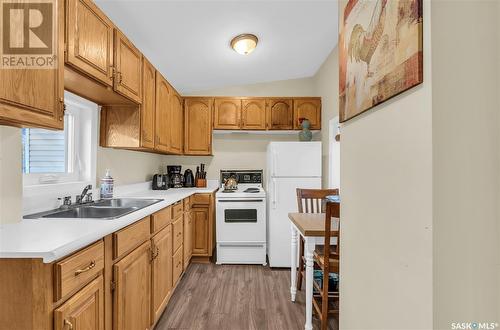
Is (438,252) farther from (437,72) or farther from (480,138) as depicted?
(437,72)

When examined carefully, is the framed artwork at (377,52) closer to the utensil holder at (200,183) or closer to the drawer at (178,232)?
the drawer at (178,232)

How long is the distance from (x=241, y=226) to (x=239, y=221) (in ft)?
0.22

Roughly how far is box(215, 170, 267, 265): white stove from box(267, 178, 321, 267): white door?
0.13 m

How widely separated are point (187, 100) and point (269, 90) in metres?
1.21

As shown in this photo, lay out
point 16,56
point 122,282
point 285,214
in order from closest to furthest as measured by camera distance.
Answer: point 16,56
point 122,282
point 285,214

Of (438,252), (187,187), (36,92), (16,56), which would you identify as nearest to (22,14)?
(16,56)

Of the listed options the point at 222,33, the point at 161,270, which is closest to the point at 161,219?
the point at 161,270

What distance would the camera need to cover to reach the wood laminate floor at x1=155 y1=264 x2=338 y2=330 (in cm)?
194

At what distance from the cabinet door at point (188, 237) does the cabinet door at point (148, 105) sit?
907 mm

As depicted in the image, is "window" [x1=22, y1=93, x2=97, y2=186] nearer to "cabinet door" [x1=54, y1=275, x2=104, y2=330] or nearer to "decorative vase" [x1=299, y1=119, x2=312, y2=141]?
"cabinet door" [x1=54, y1=275, x2=104, y2=330]

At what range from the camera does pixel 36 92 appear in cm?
109

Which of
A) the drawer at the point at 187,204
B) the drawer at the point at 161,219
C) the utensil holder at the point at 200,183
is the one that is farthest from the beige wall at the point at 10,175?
the utensil holder at the point at 200,183

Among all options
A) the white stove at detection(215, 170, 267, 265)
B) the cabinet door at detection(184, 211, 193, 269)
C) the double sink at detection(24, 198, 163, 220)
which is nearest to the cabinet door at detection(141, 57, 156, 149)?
the double sink at detection(24, 198, 163, 220)

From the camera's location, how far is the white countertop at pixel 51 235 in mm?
856
